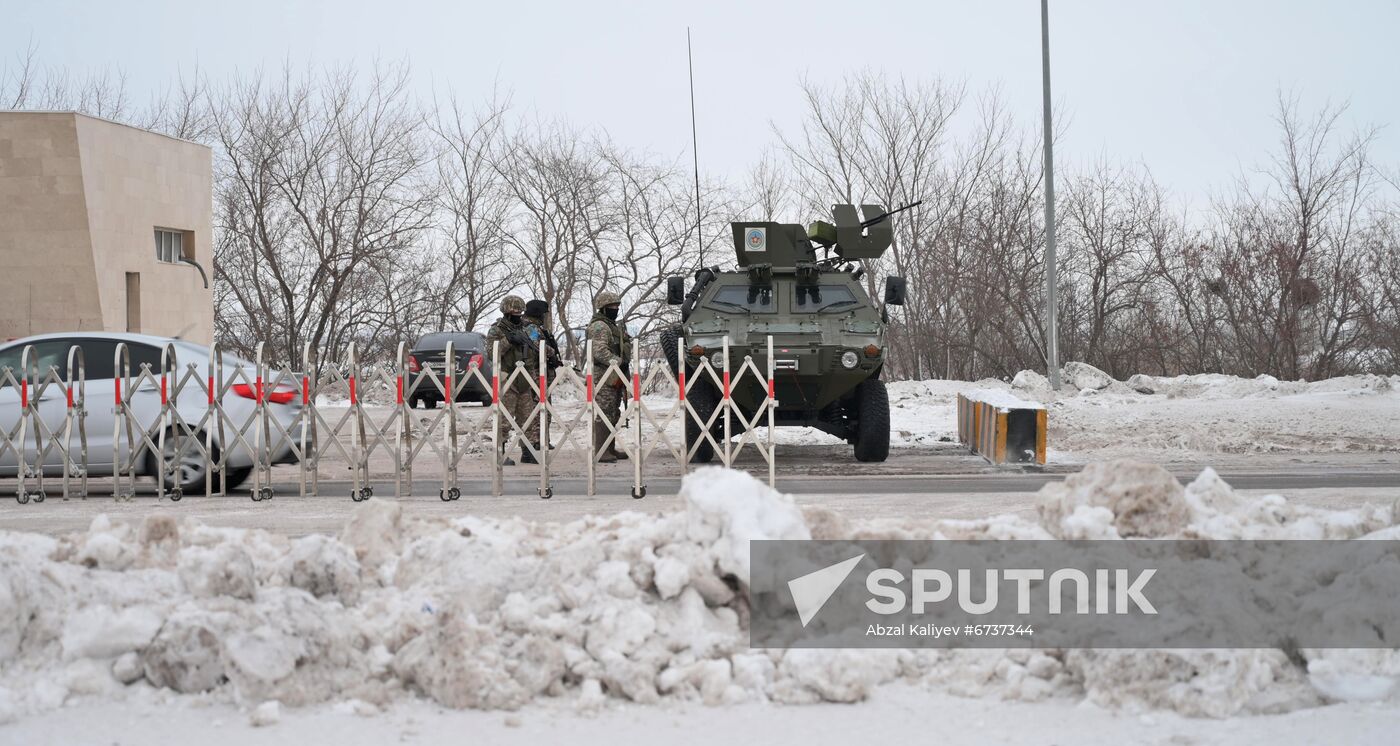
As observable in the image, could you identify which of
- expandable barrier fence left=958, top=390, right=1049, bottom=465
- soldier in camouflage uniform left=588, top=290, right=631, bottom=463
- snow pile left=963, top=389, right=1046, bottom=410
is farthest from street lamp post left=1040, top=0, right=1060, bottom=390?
soldier in camouflage uniform left=588, top=290, right=631, bottom=463

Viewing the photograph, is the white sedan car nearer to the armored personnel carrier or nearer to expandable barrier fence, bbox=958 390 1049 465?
the armored personnel carrier

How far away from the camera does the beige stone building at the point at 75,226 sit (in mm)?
25906

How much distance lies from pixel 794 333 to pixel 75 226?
62.5 feet

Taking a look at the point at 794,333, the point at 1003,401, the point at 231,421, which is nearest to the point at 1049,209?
the point at 1003,401

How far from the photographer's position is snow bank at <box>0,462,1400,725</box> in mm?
5031

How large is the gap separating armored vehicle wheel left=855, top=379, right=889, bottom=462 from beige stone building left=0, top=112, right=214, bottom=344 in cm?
1793

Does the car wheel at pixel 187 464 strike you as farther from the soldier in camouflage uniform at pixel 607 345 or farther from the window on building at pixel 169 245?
the window on building at pixel 169 245

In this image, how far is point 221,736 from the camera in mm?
4766

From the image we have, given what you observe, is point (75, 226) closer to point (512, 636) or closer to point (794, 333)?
point (794, 333)

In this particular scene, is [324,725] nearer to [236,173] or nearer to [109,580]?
[109,580]

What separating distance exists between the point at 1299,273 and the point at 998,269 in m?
6.62

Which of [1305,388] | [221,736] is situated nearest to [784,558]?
[221,736]

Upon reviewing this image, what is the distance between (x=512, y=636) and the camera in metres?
5.30

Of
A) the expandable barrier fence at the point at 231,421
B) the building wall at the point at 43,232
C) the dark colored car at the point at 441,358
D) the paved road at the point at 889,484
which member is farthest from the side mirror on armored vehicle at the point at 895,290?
the building wall at the point at 43,232
